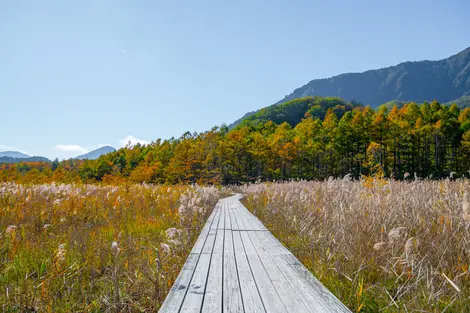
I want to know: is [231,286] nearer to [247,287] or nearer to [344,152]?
[247,287]

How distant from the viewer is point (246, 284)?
9.80 ft

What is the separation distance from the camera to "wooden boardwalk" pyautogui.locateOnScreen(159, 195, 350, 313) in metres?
2.41

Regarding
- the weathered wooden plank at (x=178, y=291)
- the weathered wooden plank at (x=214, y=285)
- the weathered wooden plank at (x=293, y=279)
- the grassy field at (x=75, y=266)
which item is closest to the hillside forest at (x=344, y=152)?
the grassy field at (x=75, y=266)

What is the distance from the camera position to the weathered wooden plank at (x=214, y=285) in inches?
95.6

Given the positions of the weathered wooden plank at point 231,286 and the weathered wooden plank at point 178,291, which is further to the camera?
the weathered wooden plank at point 231,286

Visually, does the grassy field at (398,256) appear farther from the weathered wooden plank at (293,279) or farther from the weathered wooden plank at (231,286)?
the weathered wooden plank at (231,286)

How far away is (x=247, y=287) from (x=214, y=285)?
0.36 metres

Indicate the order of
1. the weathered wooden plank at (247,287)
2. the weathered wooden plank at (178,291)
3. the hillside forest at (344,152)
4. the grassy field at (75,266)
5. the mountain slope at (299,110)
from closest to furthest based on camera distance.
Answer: the weathered wooden plank at (178,291), the weathered wooden plank at (247,287), the grassy field at (75,266), the hillside forest at (344,152), the mountain slope at (299,110)

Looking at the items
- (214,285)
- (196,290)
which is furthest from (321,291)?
(196,290)

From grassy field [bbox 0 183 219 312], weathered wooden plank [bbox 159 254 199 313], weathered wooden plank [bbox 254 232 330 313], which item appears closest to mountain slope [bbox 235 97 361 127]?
grassy field [bbox 0 183 219 312]

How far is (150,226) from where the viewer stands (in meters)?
6.21

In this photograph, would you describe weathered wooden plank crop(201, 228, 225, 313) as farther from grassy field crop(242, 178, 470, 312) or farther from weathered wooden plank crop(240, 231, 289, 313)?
grassy field crop(242, 178, 470, 312)

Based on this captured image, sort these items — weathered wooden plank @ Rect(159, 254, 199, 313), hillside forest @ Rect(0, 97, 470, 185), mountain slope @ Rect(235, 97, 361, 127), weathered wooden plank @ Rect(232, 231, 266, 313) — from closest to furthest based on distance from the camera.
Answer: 1. weathered wooden plank @ Rect(159, 254, 199, 313)
2. weathered wooden plank @ Rect(232, 231, 266, 313)
3. hillside forest @ Rect(0, 97, 470, 185)
4. mountain slope @ Rect(235, 97, 361, 127)

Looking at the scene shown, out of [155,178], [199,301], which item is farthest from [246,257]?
[155,178]
